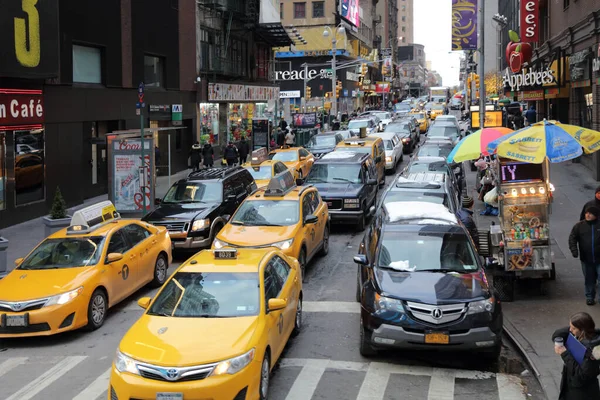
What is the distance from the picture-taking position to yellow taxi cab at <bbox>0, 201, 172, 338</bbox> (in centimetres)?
1062

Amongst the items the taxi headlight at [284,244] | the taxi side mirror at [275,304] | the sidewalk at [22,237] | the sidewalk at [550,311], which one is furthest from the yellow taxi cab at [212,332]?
the sidewalk at [22,237]

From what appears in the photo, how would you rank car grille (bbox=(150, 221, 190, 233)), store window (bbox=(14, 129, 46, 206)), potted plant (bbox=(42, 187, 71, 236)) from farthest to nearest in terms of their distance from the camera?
store window (bbox=(14, 129, 46, 206))
potted plant (bbox=(42, 187, 71, 236))
car grille (bbox=(150, 221, 190, 233))

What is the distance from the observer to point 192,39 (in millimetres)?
36469

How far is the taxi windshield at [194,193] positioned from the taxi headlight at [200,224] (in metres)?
1.14

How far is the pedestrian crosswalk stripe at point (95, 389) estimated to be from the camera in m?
8.64

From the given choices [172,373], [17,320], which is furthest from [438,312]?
[17,320]

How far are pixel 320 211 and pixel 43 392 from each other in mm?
8252

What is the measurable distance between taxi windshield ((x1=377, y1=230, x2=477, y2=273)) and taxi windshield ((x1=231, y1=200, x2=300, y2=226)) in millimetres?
3859

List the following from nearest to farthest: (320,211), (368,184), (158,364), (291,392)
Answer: (158,364) → (291,392) → (320,211) → (368,184)

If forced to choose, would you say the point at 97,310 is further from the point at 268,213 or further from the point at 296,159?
the point at 296,159

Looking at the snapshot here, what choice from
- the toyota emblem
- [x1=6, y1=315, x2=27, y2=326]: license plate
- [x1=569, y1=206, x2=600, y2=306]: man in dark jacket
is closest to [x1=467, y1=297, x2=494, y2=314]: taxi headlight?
[x1=569, y1=206, x2=600, y2=306]: man in dark jacket

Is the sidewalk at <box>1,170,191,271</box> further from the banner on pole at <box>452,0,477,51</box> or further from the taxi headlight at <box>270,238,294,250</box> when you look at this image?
the banner on pole at <box>452,0,477,51</box>

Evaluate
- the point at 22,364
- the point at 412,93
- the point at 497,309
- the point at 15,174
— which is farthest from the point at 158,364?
Result: the point at 412,93

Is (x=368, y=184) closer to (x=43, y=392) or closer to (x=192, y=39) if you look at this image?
(x=43, y=392)
